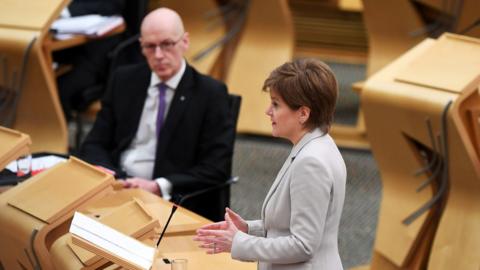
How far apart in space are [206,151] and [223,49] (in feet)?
9.23

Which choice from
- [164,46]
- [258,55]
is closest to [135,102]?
[164,46]

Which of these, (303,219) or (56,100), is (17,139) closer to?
(303,219)

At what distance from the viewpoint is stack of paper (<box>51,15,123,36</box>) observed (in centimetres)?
561

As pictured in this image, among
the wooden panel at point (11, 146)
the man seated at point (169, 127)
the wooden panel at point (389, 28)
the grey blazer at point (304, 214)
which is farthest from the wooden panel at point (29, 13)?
the grey blazer at point (304, 214)

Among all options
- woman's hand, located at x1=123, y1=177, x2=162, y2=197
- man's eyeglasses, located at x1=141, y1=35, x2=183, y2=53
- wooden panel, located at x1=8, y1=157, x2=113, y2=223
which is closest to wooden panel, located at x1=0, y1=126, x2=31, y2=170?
wooden panel, located at x1=8, y1=157, x2=113, y2=223

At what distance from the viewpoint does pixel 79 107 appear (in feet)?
18.6

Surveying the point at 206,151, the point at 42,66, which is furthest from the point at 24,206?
the point at 42,66

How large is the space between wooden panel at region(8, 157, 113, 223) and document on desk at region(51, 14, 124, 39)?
252 cm

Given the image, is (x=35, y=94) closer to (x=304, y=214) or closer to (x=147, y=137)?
(x=147, y=137)

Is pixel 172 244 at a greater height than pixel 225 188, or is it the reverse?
pixel 172 244

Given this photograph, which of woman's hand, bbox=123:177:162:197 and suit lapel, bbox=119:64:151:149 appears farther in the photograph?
suit lapel, bbox=119:64:151:149

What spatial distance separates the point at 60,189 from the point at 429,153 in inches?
63.9

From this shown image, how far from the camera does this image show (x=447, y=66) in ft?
12.4

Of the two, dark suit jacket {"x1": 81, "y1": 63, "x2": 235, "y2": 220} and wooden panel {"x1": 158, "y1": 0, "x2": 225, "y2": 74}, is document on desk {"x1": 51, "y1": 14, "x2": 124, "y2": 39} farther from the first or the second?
dark suit jacket {"x1": 81, "y1": 63, "x2": 235, "y2": 220}
